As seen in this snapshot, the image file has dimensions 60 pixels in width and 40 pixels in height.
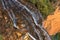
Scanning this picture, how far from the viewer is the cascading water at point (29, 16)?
4.86 ft

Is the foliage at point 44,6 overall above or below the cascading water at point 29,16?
above

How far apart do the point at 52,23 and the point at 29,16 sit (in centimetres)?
22

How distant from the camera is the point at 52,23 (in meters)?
1.60

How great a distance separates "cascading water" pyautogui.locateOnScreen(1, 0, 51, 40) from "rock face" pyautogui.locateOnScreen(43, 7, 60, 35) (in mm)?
73

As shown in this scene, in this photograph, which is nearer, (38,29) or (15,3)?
(38,29)

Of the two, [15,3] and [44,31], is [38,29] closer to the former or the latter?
[44,31]

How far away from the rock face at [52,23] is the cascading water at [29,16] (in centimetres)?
7

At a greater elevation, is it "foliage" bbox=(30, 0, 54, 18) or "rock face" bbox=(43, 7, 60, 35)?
"foliage" bbox=(30, 0, 54, 18)

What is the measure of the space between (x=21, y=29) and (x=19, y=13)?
15 cm

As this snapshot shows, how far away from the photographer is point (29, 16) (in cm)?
153

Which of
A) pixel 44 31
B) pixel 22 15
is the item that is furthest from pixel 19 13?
pixel 44 31

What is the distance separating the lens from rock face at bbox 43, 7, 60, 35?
1585 mm

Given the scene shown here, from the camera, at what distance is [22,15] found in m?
1.56

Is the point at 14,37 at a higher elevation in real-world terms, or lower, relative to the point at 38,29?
lower
